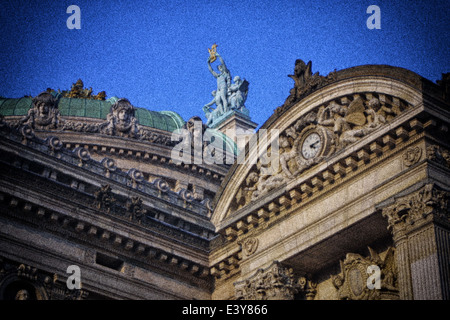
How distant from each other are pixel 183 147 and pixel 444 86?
90.6 feet

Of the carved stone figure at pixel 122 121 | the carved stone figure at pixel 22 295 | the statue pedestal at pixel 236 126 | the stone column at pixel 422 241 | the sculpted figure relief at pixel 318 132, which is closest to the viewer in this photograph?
the stone column at pixel 422 241

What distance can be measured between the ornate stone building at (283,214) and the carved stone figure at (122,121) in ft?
46.8

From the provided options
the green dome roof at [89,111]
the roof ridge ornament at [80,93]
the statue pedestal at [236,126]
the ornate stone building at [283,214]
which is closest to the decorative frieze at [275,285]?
the ornate stone building at [283,214]

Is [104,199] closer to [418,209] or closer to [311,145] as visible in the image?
[311,145]

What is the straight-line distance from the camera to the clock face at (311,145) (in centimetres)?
2952

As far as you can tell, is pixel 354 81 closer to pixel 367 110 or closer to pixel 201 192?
pixel 367 110

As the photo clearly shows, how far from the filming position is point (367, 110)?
28.2 metres

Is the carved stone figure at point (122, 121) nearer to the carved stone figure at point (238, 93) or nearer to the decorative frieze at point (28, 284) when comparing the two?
the carved stone figure at point (238, 93)

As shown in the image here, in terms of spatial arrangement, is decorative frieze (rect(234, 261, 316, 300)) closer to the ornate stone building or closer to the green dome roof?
the ornate stone building

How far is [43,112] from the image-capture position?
→ 50.0 meters

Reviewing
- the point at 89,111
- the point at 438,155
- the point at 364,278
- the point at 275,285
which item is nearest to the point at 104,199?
the point at 275,285

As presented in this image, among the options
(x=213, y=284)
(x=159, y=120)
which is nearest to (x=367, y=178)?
(x=213, y=284)

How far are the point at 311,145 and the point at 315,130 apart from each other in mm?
563
